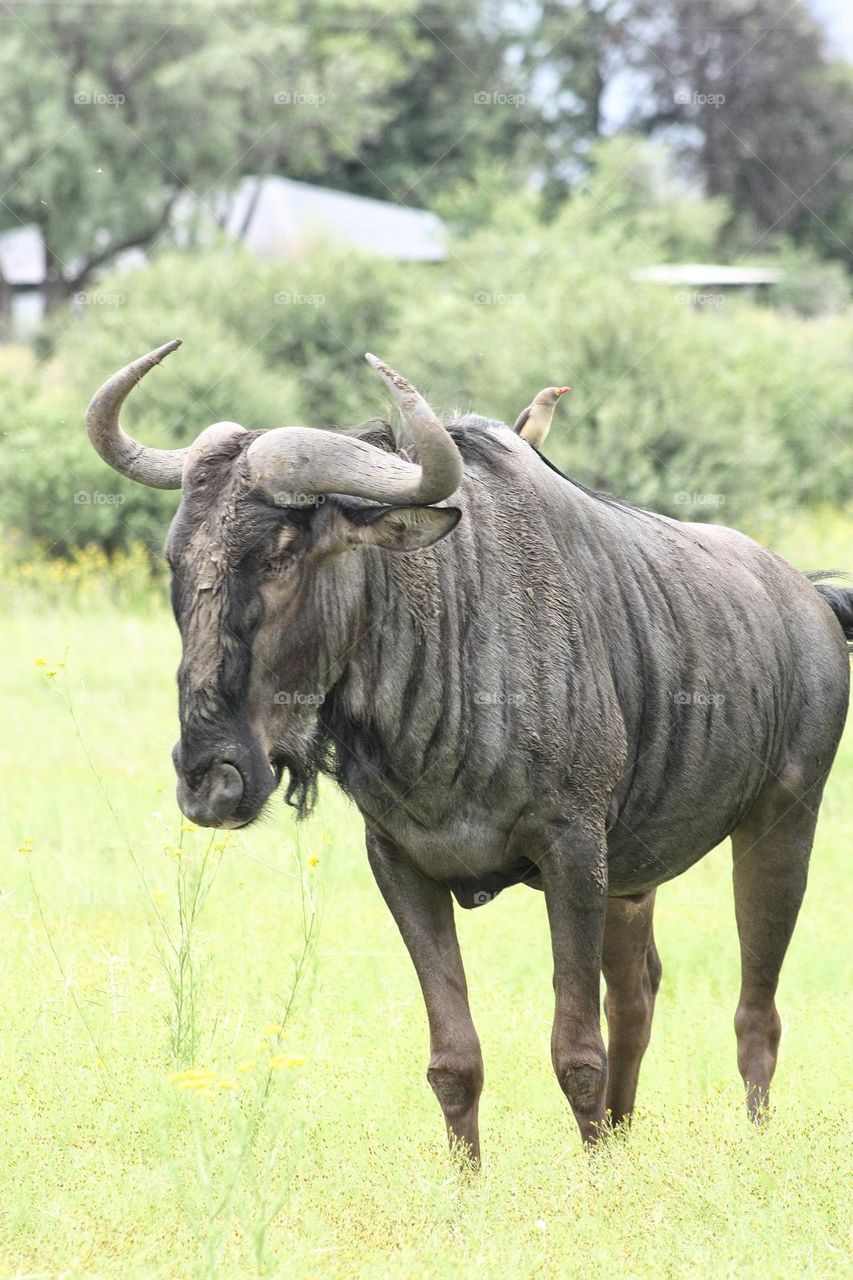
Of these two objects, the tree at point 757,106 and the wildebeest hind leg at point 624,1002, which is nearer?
the wildebeest hind leg at point 624,1002

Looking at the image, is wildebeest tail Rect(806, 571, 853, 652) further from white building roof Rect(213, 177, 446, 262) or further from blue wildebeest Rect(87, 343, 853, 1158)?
white building roof Rect(213, 177, 446, 262)

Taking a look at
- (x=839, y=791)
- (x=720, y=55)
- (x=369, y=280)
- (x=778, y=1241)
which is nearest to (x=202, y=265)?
(x=369, y=280)

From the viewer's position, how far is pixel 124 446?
4.71 metres

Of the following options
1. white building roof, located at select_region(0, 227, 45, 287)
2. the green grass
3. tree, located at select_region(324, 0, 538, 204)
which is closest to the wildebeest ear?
the green grass

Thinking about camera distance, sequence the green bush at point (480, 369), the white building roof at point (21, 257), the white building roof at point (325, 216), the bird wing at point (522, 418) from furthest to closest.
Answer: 1. the white building roof at point (21, 257)
2. the white building roof at point (325, 216)
3. the green bush at point (480, 369)
4. the bird wing at point (522, 418)

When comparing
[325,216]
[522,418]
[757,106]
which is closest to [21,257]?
[325,216]

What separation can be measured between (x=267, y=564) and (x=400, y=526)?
1.21ft

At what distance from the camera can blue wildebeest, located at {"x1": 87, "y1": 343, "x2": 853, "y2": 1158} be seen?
4098 mm

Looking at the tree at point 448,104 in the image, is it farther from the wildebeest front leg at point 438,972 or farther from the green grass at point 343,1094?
the wildebeest front leg at point 438,972

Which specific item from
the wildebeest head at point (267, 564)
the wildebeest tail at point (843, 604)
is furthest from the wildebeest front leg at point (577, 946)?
the wildebeest tail at point (843, 604)

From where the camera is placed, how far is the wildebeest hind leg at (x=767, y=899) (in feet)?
19.1

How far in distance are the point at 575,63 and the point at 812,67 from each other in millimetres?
8549

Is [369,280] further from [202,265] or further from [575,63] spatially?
[575,63]

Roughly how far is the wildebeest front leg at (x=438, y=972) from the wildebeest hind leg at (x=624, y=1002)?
1.04 m
